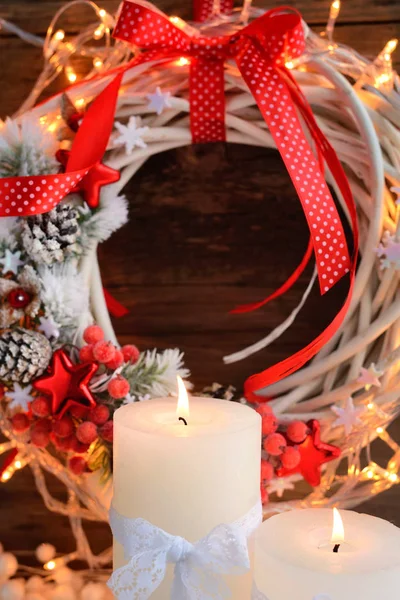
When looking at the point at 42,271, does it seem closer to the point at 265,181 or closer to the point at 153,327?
the point at 153,327

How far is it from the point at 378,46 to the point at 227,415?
0.70 m

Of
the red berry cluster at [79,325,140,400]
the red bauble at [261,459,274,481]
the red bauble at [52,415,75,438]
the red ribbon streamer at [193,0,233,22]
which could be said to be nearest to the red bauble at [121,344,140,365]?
the red berry cluster at [79,325,140,400]

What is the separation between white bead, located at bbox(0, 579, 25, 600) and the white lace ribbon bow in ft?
1.42

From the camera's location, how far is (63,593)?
0.94 metres

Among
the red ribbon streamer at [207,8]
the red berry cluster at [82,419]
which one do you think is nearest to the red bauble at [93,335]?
the red berry cluster at [82,419]

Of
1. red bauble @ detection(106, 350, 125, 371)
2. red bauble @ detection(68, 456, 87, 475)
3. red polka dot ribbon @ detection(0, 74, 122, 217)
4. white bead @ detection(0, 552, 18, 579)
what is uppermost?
red polka dot ribbon @ detection(0, 74, 122, 217)

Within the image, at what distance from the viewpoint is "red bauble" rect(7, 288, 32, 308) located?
847mm

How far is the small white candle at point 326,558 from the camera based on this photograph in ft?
1.60

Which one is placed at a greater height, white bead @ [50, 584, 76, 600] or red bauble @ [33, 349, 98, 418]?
red bauble @ [33, 349, 98, 418]

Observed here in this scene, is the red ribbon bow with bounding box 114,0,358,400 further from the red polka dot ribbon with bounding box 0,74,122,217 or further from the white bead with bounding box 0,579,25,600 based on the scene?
the white bead with bounding box 0,579,25,600

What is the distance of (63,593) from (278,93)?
0.79 m

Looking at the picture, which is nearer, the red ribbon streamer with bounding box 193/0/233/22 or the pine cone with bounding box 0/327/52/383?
the pine cone with bounding box 0/327/52/383

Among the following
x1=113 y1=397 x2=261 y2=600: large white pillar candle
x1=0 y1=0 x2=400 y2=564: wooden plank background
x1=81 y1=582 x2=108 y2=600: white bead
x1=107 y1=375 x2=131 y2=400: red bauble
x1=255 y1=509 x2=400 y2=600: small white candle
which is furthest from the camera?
x1=0 y1=0 x2=400 y2=564: wooden plank background

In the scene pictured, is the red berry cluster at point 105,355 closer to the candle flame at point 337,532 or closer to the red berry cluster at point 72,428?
the red berry cluster at point 72,428
